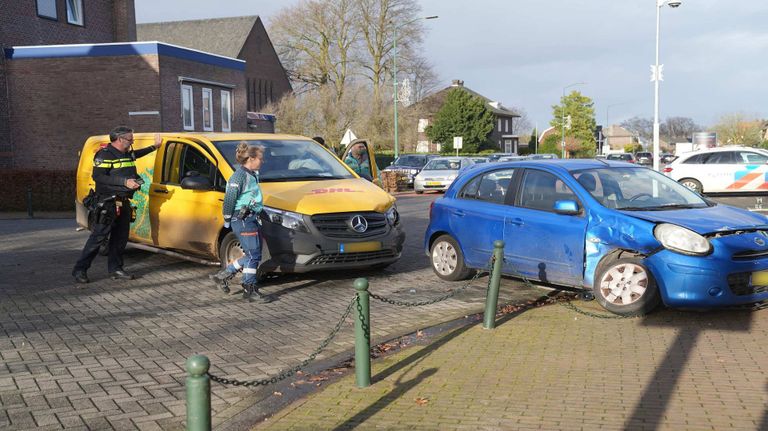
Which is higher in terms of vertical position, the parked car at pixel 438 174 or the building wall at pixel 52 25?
the building wall at pixel 52 25

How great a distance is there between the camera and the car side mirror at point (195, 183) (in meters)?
8.80

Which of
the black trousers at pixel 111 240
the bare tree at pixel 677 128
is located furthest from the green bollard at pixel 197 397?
the bare tree at pixel 677 128

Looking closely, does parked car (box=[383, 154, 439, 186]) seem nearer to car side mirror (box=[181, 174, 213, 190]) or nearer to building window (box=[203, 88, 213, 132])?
building window (box=[203, 88, 213, 132])

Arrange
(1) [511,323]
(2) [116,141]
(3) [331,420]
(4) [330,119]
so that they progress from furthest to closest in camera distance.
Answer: (4) [330,119] → (2) [116,141] → (1) [511,323] → (3) [331,420]

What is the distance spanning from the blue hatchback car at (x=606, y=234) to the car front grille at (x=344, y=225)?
78cm

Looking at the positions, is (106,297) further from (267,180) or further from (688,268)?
(688,268)

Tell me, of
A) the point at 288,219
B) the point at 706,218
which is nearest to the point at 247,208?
the point at 288,219

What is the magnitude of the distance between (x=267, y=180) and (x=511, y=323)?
3678 mm

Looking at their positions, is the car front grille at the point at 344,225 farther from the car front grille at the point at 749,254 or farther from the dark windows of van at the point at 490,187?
the car front grille at the point at 749,254

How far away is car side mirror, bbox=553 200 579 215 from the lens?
741cm

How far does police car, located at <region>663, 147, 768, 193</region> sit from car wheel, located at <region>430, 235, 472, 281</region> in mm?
15630

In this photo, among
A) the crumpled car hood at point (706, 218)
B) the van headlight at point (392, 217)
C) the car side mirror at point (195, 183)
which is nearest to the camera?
the crumpled car hood at point (706, 218)

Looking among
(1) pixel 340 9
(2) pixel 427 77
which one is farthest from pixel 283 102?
(2) pixel 427 77

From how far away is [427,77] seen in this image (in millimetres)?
62062
